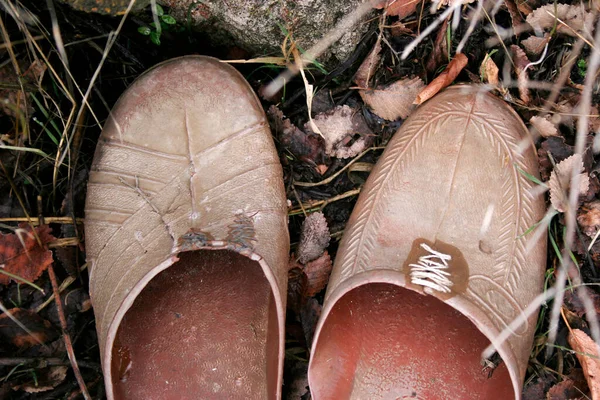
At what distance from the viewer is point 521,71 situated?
1.91 m

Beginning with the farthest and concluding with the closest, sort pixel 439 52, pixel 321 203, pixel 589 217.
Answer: pixel 321 203 < pixel 439 52 < pixel 589 217

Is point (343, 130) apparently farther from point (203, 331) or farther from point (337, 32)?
point (203, 331)

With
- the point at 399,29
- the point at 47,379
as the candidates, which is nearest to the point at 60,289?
the point at 47,379

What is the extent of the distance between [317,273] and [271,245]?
0.27 metres

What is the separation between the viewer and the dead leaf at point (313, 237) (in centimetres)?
203

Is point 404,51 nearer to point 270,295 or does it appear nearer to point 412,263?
point 412,263

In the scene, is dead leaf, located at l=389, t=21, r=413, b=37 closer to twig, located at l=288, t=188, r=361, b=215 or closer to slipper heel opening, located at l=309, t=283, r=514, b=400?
twig, located at l=288, t=188, r=361, b=215

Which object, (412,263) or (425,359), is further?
(425,359)

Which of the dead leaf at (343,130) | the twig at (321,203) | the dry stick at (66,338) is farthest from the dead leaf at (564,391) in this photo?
the dry stick at (66,338)

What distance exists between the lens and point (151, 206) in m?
1.88

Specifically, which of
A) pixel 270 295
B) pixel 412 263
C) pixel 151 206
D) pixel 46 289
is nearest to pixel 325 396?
pixel 270 295

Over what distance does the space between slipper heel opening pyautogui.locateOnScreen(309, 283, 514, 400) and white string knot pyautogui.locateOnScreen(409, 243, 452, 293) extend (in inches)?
8.6

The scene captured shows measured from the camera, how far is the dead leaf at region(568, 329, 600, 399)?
1821 millimetres

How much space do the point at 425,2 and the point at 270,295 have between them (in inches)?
43.4
